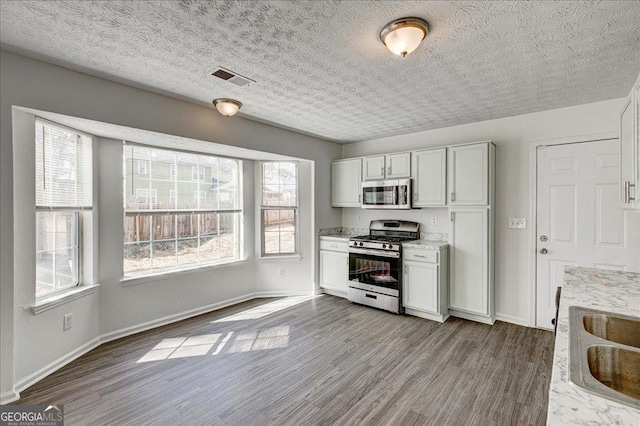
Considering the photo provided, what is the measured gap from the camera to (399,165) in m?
4.26

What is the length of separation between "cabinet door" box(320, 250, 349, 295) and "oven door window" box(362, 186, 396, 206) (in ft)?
2.98

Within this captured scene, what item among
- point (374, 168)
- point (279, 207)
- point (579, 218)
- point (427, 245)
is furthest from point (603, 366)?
point (279, 207)

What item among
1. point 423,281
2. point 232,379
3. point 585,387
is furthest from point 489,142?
point 232,379

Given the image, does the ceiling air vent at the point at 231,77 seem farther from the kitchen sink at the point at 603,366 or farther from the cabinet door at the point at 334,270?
the cabinet door at the point at 334,270

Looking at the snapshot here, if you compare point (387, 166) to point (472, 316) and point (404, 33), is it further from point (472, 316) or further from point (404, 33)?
point (404, 33)

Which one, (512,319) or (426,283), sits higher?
(426,283)

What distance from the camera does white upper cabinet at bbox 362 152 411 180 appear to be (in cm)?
420

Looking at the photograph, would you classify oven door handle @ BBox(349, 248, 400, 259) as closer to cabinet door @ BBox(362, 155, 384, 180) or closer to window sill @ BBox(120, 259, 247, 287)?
cabinet door @ BBox(362, 155, 384, 180)

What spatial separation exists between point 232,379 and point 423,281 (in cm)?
247

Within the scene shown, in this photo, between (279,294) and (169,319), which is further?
(279,294)

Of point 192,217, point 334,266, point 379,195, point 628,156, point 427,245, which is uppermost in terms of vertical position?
point 628,156

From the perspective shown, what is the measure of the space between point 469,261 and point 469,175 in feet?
3.48

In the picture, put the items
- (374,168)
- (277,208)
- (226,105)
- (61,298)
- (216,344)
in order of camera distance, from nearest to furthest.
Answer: (61,298) → (226,105) → (216,344) → (374,168) → (277,208)
